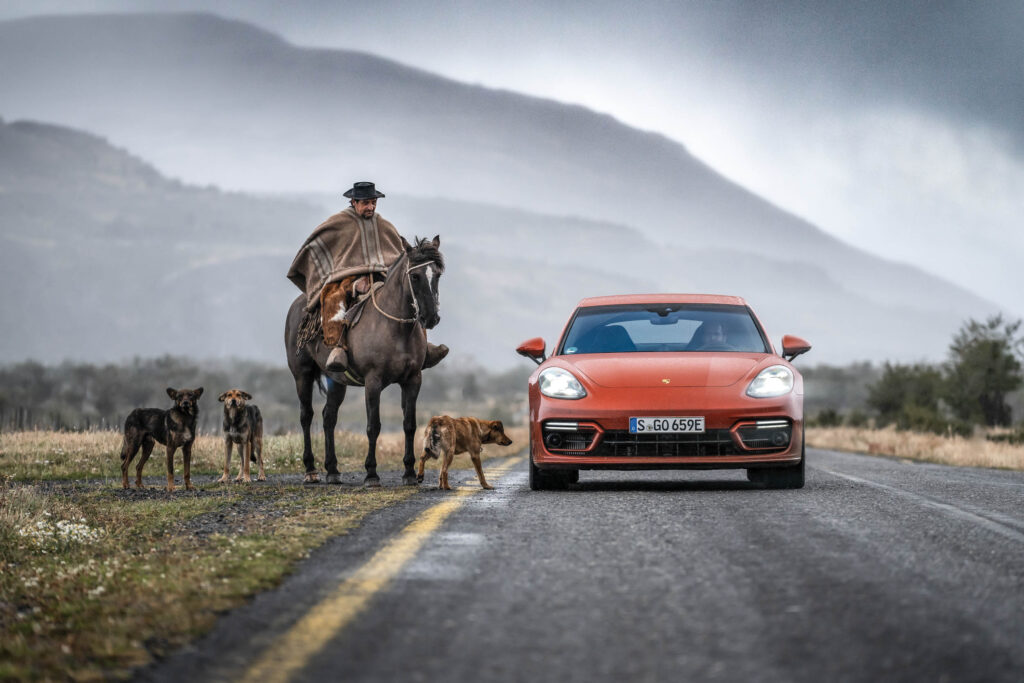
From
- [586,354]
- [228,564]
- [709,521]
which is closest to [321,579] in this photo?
[228,564]

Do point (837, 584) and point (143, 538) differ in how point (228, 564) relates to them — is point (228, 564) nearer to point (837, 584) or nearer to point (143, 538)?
point (143, 538)

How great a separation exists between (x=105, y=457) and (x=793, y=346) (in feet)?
32.8

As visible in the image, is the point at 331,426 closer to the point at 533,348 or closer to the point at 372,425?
the point at 372,425

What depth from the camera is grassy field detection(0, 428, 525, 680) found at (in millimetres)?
4844

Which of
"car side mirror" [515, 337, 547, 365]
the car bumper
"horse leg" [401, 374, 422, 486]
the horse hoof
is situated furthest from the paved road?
the horse hoof

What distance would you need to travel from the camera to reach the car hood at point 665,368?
1063 centimetres

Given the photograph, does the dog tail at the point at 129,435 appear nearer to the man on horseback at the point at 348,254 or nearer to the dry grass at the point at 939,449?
the man on horseback at the point at 348,254

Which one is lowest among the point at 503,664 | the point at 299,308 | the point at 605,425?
the point at 503,664

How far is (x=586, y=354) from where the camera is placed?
1142 cm

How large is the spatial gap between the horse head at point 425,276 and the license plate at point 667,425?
8.16 feet

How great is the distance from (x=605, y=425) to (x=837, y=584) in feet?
15.3

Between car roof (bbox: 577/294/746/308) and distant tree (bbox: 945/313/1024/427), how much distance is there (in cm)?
4082

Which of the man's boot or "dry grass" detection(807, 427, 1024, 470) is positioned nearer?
the man's boot

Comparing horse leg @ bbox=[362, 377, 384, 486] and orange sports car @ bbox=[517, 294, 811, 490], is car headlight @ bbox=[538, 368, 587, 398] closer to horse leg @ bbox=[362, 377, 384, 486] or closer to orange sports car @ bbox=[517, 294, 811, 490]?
orange sports car @ bbox=[517, 294, 811, 490]
